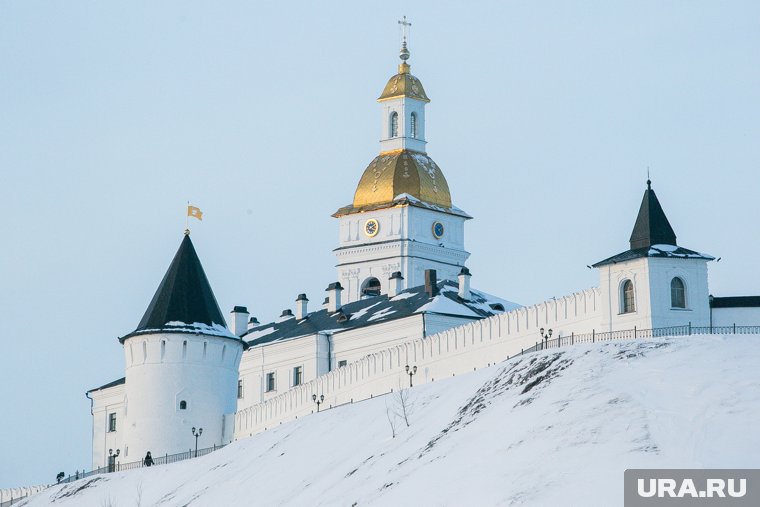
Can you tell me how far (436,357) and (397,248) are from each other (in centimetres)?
2444

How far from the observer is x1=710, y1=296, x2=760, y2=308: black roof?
53.9 metres

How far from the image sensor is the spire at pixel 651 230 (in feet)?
182

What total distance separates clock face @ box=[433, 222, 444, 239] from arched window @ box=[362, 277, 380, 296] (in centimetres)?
351

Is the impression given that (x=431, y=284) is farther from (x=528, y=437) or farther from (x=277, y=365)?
(x=528, y=437)

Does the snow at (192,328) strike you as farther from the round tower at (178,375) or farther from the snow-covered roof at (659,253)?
the snow-covered roof at (659,253)

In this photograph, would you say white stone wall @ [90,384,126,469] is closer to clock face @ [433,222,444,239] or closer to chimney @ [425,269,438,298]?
chimney @ [425,269,438,298]

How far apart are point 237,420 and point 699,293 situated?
19.5m

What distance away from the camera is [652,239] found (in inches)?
2178

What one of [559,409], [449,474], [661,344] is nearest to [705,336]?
[661,344]

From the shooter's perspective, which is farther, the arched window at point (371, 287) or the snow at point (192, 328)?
the arched window at point (371, 287)

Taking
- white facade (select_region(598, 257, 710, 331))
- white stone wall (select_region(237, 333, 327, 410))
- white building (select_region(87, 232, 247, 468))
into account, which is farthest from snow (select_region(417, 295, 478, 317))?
white facade (select_region(598, 257, 710, 331))

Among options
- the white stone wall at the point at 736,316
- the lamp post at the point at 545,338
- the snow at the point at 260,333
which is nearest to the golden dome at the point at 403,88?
the snow at the point at 260,333

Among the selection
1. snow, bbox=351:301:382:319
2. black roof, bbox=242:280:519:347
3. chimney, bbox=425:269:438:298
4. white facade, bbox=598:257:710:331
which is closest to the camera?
white facade, bbox=598:257:710:331

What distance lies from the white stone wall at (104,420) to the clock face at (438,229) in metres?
15.8
